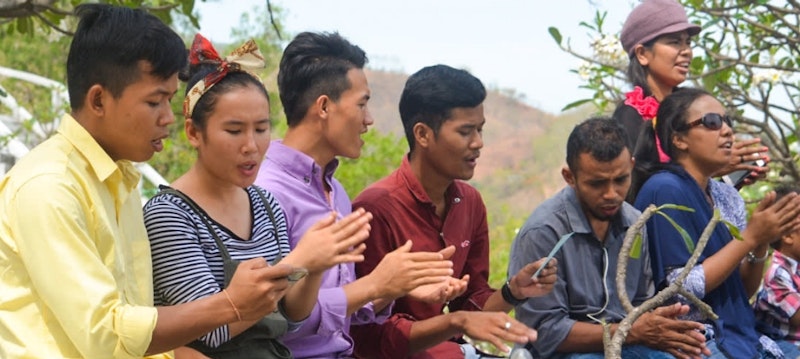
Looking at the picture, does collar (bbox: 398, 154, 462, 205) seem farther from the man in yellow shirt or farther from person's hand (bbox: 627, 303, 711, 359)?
the man in yellow shirt

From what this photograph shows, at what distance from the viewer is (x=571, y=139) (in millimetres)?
4320

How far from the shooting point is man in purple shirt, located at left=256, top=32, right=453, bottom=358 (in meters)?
3.62

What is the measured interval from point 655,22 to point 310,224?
6.39ft

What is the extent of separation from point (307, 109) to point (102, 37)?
1211mm

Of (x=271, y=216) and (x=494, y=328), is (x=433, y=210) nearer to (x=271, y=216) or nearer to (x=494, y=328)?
(x=494, y=328)

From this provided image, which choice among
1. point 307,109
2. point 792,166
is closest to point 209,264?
point 307,109

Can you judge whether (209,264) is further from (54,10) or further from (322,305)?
(54,10)

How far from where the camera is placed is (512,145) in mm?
24891

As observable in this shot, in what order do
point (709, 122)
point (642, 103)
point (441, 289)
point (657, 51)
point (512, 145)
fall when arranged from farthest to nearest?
point (512, 145)
point (657, 51)
point (642, 103)
point (709, 122)
point (441, 289)

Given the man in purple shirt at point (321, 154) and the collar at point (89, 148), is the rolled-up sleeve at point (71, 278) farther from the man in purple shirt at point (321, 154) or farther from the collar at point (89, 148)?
the man in purple shirt at point (321, 154)

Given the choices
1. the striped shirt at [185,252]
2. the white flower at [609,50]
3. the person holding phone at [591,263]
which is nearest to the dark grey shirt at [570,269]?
the person holding phone at [591,263]

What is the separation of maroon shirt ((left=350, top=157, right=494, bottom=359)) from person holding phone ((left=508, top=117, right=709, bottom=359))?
0.78 ft

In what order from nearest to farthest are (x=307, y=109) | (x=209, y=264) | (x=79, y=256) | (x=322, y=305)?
(x=79, y=256) < (x=209, y=264) < (x=322, y=305) < (x=307, y=109)

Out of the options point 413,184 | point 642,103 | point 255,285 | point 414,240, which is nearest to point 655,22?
point 642,103
